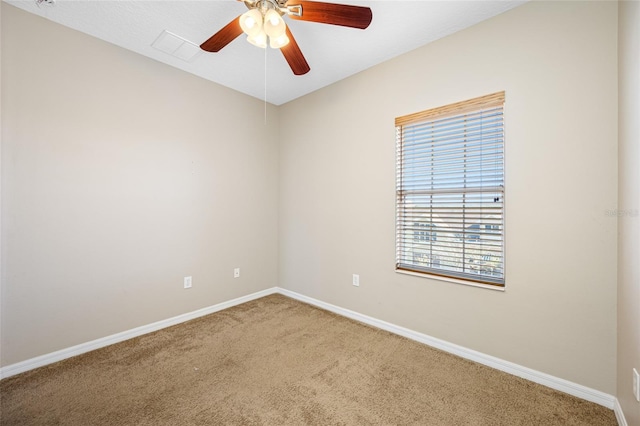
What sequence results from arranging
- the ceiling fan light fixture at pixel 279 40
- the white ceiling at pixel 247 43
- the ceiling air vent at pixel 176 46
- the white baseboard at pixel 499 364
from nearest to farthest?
1. the ceiling fan light fixture at pixel 279 40
2. the white baseboard at pixel 499 364
3. the white ceiling at pixel 247 43
4. the ceiling air vent at pixel 176 46

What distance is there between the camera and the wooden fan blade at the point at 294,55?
175cm

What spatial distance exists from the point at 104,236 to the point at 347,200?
2.36 m

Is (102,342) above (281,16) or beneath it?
beneath

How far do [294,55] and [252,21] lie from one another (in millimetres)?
460

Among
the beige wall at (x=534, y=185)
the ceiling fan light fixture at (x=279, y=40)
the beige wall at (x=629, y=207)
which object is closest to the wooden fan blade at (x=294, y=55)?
the ceiling fan light fixture at (x=279, y=40)

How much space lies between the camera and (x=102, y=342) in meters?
2.31

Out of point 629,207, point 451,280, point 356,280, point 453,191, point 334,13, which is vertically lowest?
point 356,280

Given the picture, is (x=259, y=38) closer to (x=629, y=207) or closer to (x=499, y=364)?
(x=629, y=207)

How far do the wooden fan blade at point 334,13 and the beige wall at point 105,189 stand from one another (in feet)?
6.21

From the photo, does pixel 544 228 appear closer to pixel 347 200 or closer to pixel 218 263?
pixel 347 200

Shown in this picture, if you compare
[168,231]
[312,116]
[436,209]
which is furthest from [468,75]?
[168,231]

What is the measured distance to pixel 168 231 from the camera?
2742mm

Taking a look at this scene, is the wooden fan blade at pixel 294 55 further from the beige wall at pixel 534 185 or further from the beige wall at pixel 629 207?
the beige wall at pixel 629 207

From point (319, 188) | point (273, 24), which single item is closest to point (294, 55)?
point (273, 24)
